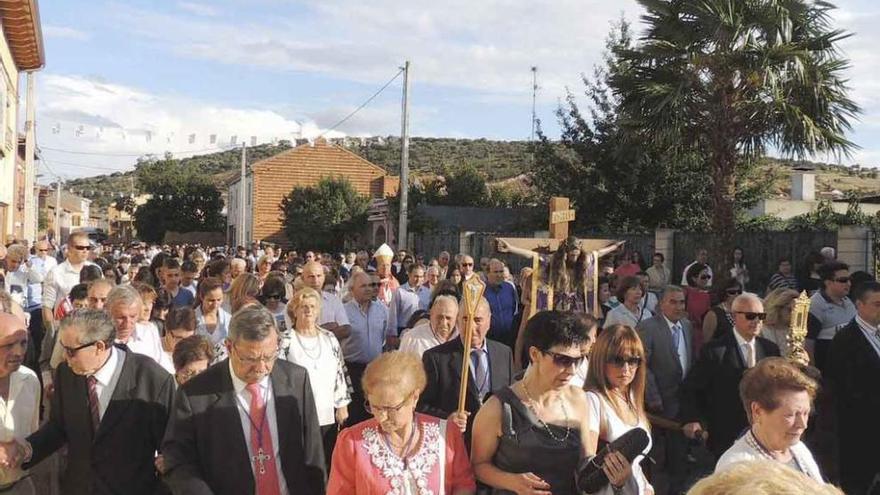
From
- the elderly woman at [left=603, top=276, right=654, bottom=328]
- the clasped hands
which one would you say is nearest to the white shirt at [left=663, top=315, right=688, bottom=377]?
the elderly woman at [left=603, top=276, right=654, bottom=328]

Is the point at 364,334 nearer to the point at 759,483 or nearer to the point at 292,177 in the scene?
the point at 759,483

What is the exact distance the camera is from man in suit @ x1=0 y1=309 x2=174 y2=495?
4102 millimetres

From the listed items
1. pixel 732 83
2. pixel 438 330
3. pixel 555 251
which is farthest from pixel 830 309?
pixel 732 83

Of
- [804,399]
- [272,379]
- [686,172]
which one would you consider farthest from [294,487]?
[686,172]

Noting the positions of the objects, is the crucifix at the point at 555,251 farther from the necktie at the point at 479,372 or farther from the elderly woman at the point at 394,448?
the elderly woman at the point at 394,448

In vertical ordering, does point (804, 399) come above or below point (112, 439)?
above

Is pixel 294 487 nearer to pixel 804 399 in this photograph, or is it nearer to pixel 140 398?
pixel 140 398

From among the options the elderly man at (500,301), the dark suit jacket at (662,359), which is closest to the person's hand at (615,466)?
the dark suit jacket at (662,359)

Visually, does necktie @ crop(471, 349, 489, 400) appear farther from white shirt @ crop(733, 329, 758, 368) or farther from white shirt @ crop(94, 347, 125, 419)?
white shirt @ crop(94, 347, 125, 419)

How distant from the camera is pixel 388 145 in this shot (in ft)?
284

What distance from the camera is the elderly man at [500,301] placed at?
8.47 metres

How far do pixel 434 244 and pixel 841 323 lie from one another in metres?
19.7

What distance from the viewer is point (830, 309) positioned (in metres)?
7.16

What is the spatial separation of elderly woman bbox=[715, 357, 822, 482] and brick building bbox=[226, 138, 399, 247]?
146 ft
